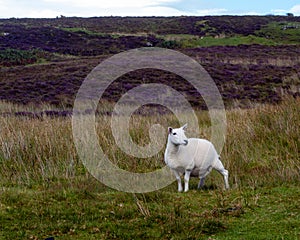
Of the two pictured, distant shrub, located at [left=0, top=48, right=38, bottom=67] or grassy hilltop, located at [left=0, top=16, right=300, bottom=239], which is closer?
grassy hilltop, located at [left=0, top=16, right=300, bottom=239]

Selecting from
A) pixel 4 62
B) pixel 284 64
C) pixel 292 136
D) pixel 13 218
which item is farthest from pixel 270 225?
pixel 4 62

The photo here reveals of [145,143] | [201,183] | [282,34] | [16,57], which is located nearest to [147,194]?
[201,183]

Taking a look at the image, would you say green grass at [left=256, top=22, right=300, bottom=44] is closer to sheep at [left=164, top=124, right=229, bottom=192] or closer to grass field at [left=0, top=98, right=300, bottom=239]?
grass field at [left=0, top=98, right=300, bottom=239]

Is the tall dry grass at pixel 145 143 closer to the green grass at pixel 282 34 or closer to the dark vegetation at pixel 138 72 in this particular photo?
the dark vegetation at pixel 138 72

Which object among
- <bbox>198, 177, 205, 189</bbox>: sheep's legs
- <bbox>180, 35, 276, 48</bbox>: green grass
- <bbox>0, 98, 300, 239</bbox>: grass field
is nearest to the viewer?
<bbox>0, 98, 300, 239</bbox>: grass field

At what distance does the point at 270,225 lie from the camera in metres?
7.17

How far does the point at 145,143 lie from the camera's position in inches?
534

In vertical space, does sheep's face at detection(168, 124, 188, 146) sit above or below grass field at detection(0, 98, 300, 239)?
above

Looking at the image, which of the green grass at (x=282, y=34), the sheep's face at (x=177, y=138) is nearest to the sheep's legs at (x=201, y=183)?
the sheep's face at (x=177, y=138)

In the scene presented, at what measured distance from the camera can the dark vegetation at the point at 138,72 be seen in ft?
108

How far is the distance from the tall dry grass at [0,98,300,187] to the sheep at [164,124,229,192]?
2.65 ft

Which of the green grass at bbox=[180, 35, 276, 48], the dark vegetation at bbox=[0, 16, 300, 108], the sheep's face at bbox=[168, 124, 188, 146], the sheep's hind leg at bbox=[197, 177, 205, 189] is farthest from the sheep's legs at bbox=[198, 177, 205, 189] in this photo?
the green grass at bbox=[180, 35, 276, 48]

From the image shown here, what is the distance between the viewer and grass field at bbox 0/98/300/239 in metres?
7.07

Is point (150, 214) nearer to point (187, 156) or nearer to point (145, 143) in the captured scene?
point (187, 156)
